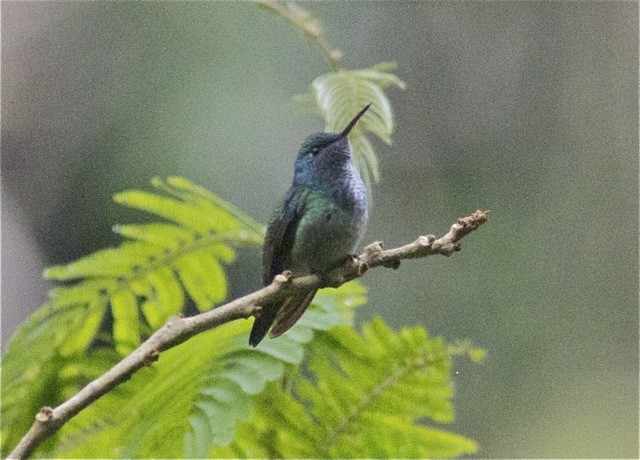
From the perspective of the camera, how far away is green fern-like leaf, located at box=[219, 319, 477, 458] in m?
1.78

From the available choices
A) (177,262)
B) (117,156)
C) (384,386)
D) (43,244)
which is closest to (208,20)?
(117,156)

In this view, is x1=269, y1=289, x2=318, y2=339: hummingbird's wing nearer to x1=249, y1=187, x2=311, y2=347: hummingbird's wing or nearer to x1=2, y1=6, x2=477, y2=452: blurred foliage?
x1=249, y1=187, x2=311, y2=347: hummingbird's wing

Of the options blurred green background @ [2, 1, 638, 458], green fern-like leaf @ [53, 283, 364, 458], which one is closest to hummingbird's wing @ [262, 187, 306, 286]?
green fern-like leaf @ [53, 283, 364, 458]

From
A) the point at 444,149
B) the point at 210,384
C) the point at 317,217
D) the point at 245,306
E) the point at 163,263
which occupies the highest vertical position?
the point at 444,149

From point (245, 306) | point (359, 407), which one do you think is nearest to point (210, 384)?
point (359, 407)

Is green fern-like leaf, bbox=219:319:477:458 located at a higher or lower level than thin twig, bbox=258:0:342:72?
lower

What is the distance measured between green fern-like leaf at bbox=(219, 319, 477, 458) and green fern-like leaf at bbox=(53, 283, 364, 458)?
150 millimetres

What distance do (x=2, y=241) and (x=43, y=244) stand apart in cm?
19

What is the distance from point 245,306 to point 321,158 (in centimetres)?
44

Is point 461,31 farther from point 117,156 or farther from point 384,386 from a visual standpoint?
point 384,386

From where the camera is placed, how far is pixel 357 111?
4.21ft

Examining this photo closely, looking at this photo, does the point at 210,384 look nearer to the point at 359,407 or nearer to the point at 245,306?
the point at 359,407

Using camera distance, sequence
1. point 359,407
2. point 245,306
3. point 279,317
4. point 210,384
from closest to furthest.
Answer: point 245,306
point 279,317
point 210,384
point 359,407

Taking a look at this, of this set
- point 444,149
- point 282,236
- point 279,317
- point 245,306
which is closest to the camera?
point 245,306
